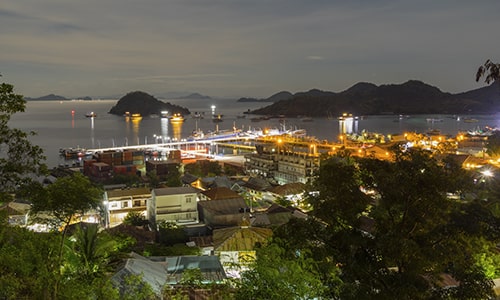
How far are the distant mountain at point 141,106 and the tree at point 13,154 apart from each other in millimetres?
83616

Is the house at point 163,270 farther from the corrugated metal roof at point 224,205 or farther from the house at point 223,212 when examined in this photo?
the corrugated metal roof at point 224,205

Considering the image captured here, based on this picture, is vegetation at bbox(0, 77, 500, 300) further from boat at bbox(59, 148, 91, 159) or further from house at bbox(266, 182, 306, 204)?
boat at bbox(59, 148, 91, 159)

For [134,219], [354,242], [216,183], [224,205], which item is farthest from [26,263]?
[216,183]

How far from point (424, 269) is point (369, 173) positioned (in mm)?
650

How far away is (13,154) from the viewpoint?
2715 millimetres

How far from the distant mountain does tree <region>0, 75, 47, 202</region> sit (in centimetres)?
8362

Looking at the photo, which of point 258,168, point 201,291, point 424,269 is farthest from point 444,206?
point 258,168

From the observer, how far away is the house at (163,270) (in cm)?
381

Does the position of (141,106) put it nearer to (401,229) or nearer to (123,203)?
(123,203)

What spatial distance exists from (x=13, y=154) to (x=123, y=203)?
8.00m

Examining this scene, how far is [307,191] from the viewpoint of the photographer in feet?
9.06

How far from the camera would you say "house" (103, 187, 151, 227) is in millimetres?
10156

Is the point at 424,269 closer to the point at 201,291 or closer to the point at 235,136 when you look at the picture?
the point at 201,291

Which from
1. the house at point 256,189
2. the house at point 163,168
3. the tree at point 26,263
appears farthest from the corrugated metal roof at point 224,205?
the house at point 163,168
